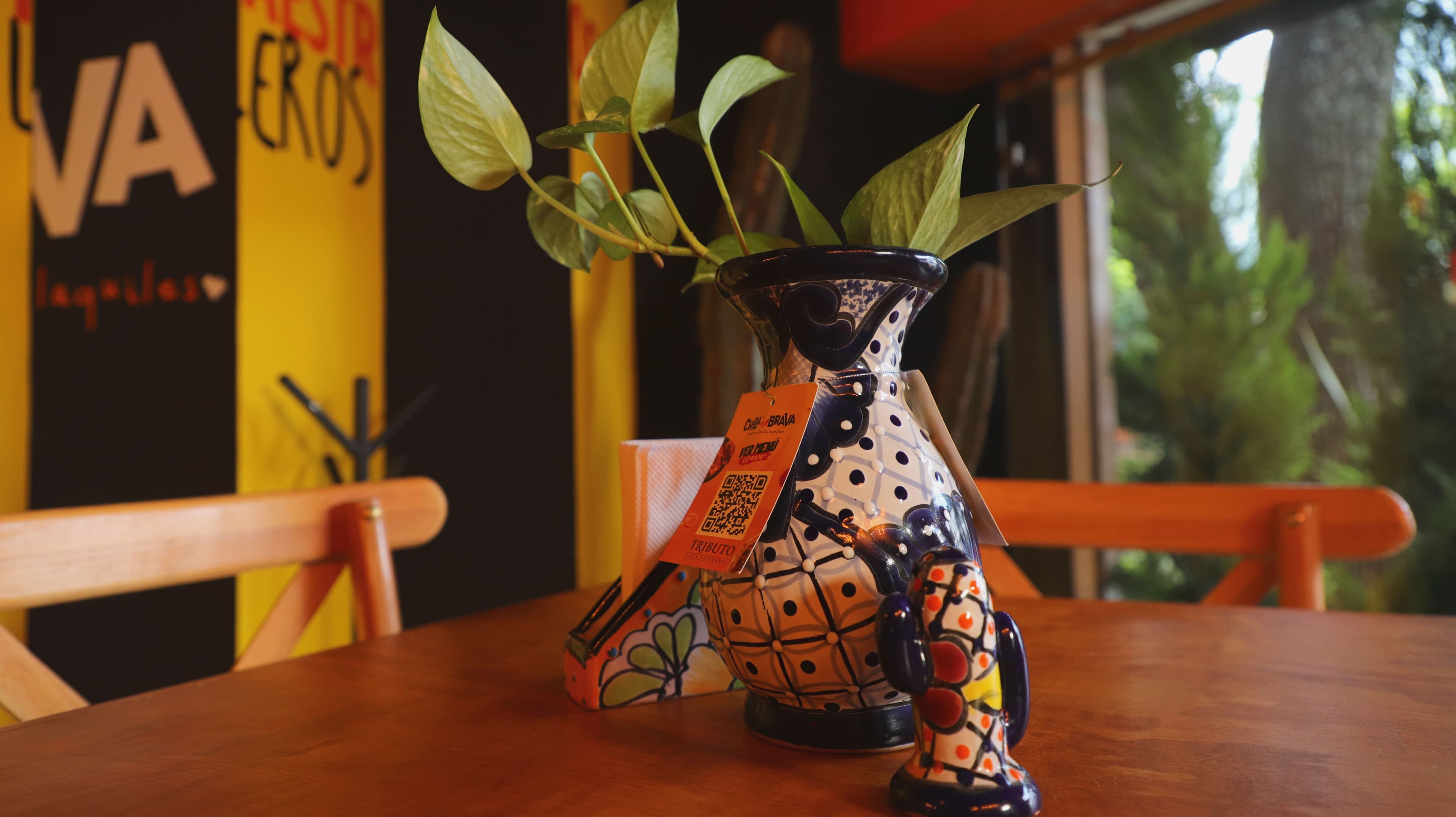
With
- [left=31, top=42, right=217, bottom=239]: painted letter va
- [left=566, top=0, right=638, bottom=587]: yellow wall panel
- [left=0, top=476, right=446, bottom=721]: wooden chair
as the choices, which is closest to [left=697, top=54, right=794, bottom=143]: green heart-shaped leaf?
[left=0, top=476, right=446, bottom=721]: wooden chair

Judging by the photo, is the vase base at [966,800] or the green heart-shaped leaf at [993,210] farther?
the green heart-shaped leaf at [993,210]

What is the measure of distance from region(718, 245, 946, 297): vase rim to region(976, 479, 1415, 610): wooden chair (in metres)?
0.55

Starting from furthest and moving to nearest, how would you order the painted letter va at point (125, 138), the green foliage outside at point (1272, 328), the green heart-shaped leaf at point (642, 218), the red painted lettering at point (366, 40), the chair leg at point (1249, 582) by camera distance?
the red painted lettering at point (366, 40) < the painted letter va at point (125, 138) < the green foliage outside at point (1272, 328) < the chair leg at point (1249, 582) < the green heart-shaped leaf at point (642, 218)

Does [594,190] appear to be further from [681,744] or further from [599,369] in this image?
[599,369]

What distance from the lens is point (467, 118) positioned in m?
0.45

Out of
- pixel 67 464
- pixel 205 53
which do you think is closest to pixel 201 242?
pixel 205 53

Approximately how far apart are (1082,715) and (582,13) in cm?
274

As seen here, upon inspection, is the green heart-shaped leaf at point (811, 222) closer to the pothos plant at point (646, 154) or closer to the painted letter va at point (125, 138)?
the pothos plant at point (646, 154)

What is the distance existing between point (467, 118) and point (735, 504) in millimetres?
239

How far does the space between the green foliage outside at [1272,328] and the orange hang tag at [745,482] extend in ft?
6.01

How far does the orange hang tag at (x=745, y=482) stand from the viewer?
389 mm

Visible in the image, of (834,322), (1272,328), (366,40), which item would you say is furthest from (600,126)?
(366,40)

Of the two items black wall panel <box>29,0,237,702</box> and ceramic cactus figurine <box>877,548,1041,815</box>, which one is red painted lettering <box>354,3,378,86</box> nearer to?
black wall panel <box>29,0,237,702</box>

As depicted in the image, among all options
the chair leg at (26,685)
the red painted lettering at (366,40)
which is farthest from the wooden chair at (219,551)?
the red painted lettering at (366,40)
